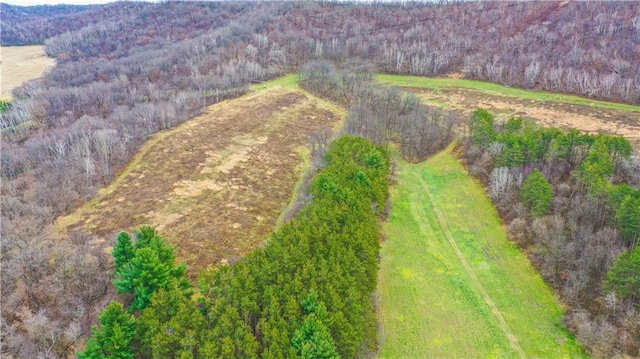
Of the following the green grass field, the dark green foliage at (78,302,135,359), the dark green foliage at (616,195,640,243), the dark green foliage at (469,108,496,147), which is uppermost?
the dark green foliage at (469,108,496,147)

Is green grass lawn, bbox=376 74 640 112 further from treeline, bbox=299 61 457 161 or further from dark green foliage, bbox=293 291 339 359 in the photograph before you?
dark green foliage, bbox=293 291 339 359

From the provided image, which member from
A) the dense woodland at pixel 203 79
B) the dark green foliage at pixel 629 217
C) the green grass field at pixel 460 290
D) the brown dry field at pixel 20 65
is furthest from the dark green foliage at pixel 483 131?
the brown dry field at pixel 20 65

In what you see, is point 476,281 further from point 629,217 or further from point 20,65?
point 20,65

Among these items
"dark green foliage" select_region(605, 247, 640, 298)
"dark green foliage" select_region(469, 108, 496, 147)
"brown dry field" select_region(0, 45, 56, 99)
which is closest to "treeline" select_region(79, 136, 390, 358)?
"dark green foliage" select_region(605, 247, 640, 298)

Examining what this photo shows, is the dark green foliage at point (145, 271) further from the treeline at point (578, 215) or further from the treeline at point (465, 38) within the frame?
the treeline at point (465, 38)

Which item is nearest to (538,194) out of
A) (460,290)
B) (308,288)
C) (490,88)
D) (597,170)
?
(597,170)

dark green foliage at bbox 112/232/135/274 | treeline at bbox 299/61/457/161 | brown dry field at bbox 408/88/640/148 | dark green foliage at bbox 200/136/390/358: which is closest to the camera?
dark green foliage at bbox 200/136/390/358

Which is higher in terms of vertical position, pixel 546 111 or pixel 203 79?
pixel 203 79
